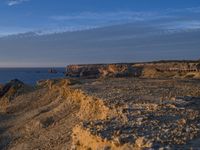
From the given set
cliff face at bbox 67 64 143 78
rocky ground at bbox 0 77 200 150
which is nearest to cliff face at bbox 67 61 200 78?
cliff face at bbox 67 64 143 78

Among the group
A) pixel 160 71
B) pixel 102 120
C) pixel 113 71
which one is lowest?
pixel 113 71

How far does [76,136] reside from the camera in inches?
528

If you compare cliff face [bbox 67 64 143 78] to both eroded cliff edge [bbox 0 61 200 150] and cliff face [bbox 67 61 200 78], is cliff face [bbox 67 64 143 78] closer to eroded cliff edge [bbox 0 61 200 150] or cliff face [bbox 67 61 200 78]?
cliff face [bbox 67 61 200 78]

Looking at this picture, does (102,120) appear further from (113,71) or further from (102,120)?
(113,71)

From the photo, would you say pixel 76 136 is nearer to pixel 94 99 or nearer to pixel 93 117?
pixel 93 117

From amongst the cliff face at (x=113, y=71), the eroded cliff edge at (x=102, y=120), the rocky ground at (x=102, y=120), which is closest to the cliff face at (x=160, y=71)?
the cliff face at (x=113, y=71)

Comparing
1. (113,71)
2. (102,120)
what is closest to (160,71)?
(113,71)

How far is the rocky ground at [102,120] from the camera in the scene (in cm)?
1195

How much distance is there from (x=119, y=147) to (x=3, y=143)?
1536 centimetres

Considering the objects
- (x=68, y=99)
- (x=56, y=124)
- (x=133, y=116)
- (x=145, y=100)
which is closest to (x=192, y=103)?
(x=145, y=100)

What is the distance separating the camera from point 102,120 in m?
15.0

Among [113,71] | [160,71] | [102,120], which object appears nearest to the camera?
[102,120]

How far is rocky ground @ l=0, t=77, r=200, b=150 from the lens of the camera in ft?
39.2

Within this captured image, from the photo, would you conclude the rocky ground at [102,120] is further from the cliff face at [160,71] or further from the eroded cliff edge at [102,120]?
the cliff face at [160,71]
